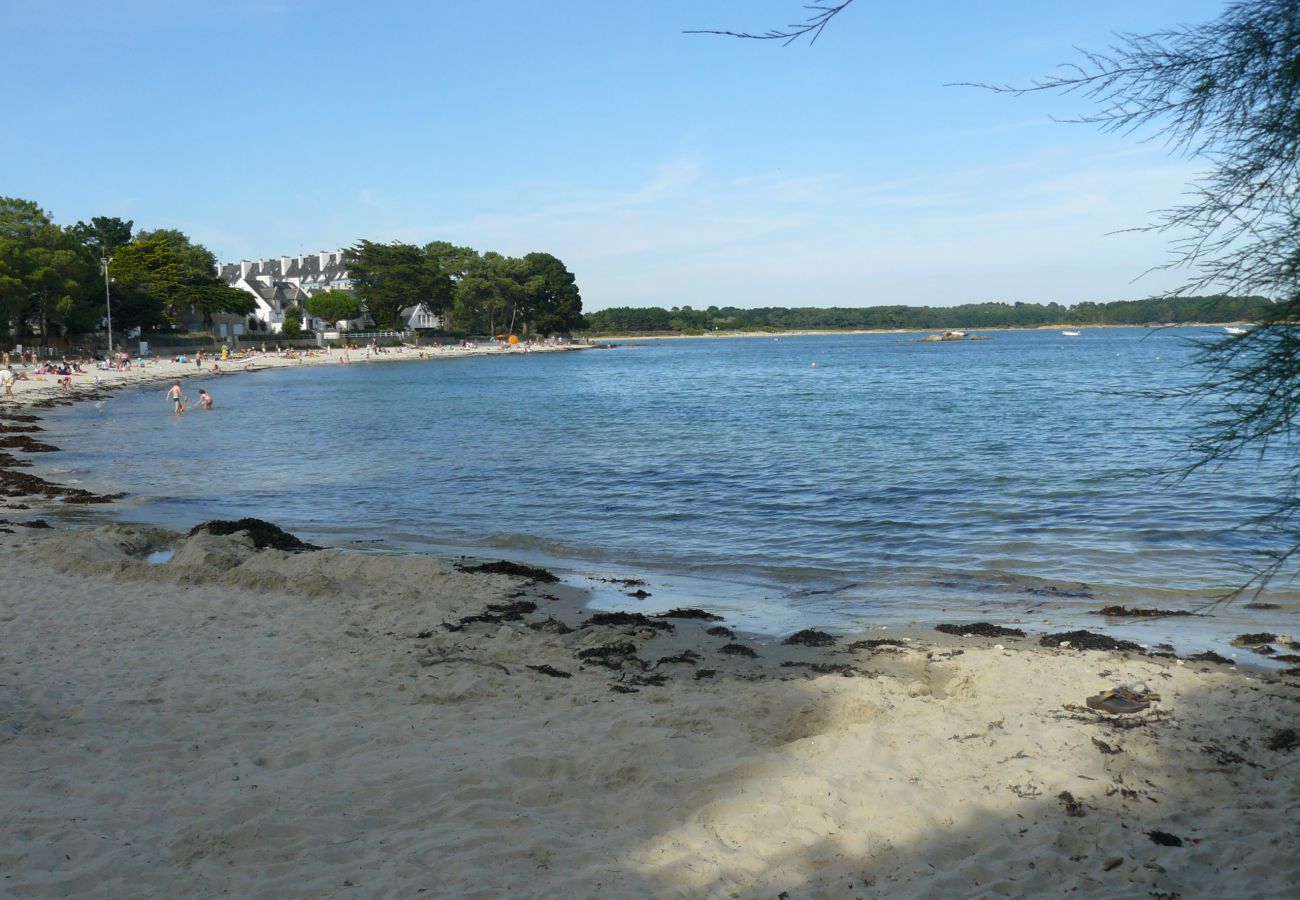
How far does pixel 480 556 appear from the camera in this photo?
14555mm

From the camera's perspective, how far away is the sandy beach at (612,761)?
4742 mm

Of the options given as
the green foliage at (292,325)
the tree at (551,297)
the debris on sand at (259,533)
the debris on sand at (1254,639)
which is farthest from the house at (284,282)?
the debris on sand at (1254,639)

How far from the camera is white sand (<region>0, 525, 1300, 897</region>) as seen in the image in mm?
4727

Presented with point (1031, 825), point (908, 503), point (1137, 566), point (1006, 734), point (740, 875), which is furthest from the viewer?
point (908, 503)

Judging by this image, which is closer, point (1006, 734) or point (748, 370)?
point (1006, 734)

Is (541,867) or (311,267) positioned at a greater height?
(311,267)

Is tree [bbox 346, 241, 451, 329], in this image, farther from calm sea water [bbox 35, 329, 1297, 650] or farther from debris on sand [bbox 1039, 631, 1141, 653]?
debris on sand [bbox 1039, 631, 1141, 653]

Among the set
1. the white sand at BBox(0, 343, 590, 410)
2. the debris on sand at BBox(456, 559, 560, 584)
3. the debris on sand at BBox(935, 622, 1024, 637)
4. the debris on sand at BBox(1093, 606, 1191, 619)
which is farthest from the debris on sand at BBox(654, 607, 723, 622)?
the white sand at BBox(0, 343, 590, 410)

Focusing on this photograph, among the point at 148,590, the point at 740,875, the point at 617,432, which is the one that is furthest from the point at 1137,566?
the point at 617,432

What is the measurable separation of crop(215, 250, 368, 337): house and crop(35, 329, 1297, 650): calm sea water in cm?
8287

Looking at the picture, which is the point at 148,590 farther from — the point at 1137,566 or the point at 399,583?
the point at 1137,566

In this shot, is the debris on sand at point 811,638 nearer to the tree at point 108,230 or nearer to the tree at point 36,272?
the tree at point 36,272

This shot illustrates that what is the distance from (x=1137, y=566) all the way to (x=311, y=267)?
16315 centimetres

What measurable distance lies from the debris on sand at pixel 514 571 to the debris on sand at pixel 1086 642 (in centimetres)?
606
